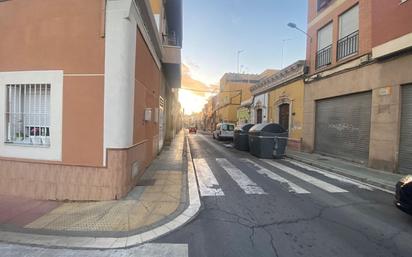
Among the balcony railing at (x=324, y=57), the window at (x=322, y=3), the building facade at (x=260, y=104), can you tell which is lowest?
the building facade at (x=260, y=104)

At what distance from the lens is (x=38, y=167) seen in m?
6.06

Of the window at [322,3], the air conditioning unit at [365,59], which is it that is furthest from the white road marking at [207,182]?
the window at [322,3]

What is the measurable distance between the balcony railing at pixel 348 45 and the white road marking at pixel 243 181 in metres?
7.96

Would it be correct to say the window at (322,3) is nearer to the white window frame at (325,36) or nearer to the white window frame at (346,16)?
the white window frame at (325,36)

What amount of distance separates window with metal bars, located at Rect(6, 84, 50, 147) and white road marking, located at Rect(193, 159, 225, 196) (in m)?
3.88

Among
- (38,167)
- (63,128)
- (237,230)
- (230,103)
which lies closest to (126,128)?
(63,128)

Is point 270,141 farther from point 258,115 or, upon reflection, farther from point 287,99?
point 258,115

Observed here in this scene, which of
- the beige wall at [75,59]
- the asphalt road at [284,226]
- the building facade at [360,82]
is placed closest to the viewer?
the asphalt road at [284,226]

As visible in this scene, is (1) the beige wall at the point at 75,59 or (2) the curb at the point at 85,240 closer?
(2) the curb at the point at 85,240

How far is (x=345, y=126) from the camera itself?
1305 cm

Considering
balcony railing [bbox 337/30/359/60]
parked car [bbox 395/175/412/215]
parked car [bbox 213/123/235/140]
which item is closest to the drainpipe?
parked car [bbox 395/175/412/215]

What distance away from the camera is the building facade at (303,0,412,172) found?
9.59 m

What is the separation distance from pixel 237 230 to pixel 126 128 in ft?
10.4

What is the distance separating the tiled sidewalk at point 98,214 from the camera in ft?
14.3
